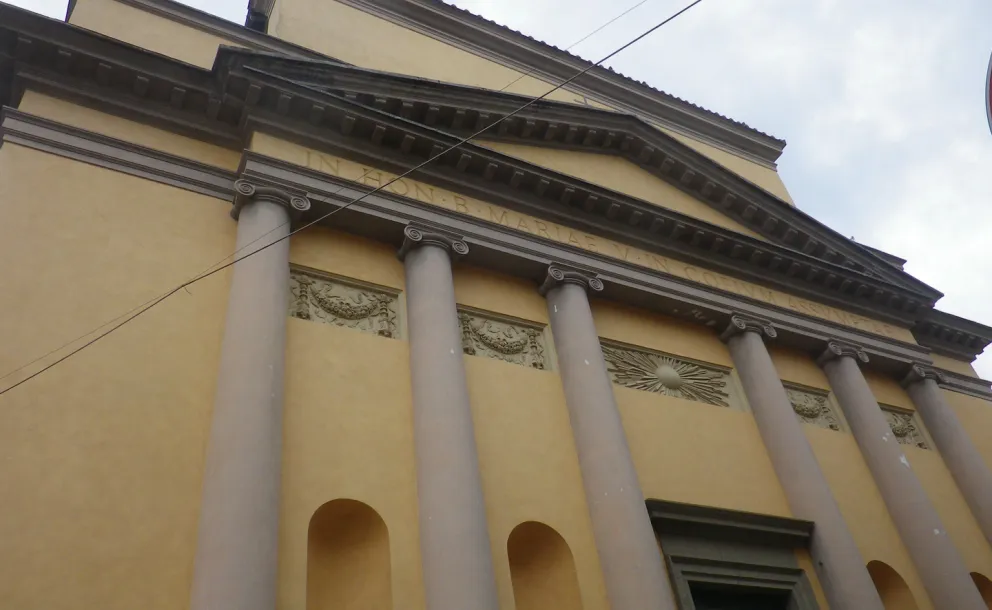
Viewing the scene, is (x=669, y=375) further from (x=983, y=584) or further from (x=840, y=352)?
(x=983, y=584)

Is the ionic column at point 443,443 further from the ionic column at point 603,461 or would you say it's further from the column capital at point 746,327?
the column capital at point 746,327

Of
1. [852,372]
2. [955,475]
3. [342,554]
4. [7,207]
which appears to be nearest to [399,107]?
[7,207]

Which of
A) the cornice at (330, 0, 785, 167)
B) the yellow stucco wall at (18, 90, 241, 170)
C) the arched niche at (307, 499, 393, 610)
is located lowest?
the arched niche at (307, 499, 393, 610)

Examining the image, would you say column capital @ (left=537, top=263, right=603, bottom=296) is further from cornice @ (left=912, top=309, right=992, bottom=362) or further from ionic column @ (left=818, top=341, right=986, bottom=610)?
cornice @ (left=912, top=309, right=992, bottom=362)

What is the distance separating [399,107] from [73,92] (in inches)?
140

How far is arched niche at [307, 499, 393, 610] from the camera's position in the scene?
20.7 feet

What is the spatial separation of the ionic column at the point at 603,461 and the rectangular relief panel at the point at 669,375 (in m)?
0.65

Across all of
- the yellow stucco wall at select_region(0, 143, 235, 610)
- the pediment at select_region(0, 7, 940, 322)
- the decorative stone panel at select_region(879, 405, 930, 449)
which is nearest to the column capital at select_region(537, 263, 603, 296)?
the pediment at select_region(0, 7, 940, 322)

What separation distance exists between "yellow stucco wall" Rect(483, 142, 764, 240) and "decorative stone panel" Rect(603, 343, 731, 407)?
271 cm

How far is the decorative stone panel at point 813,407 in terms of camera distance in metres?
11.1

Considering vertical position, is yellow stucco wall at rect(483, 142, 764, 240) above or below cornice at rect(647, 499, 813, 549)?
above

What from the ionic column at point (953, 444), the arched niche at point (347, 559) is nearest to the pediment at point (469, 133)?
the ionic column at point (953, 444)

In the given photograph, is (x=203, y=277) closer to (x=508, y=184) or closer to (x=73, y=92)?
(x=73, y=92)

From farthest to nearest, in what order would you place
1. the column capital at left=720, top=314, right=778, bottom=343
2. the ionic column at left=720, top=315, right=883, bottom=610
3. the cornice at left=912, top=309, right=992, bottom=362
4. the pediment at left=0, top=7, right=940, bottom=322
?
the cornice at left=912, top=309, right=992, bottom=362 → the column capital at left=720, top=314, right=778, bottom=343 → the ionic column at left=720, top=315, right=883, bottom=610 → the pediment at left=0, top=7, right=940, bottom=322
